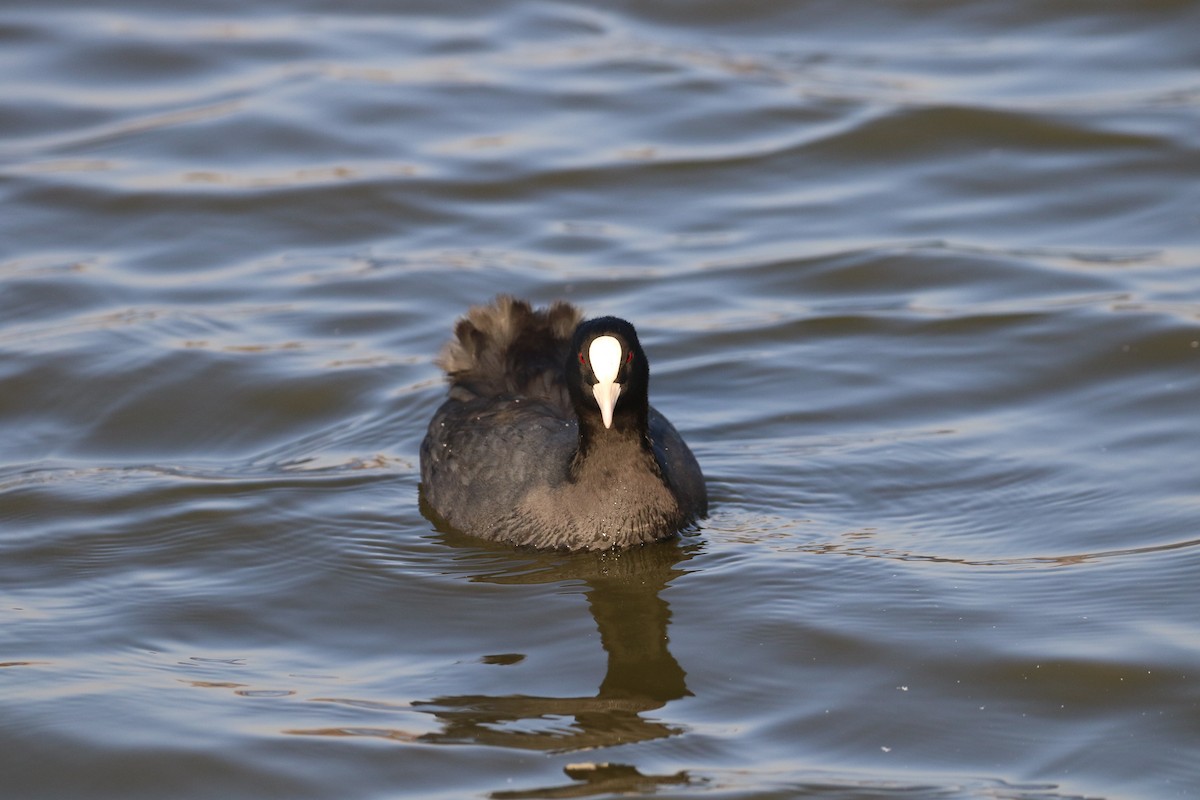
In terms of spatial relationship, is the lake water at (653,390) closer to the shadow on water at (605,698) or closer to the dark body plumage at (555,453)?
the shadow on water at (605,698)

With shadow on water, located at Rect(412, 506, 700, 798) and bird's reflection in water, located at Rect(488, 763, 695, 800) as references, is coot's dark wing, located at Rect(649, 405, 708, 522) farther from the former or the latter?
bird's reflection in water, located at Rect(488, 763, 695, 800)

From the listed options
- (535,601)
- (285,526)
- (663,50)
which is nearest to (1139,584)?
(535,601)

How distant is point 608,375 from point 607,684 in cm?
126

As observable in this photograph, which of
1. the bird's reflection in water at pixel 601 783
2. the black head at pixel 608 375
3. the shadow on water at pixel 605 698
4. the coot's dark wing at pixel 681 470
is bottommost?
the bird's reflection in water at pixel 601 783

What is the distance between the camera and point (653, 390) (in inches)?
340

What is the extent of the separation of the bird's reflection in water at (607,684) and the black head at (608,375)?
52 cm

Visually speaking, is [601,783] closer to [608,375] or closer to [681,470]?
[608,375]

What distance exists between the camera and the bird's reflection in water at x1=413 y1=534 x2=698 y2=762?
539 cm

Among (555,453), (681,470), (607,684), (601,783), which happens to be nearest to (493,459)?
(555,453)

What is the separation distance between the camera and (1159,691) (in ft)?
18.3

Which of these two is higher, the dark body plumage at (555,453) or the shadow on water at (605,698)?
the dark body plumage at (555,453)

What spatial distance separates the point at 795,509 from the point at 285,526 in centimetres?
199

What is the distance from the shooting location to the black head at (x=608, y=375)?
6578mm

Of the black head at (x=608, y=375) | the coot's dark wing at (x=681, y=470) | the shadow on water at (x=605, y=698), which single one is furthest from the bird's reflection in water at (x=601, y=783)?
the coot's dark wing at (x=681, y=470)
